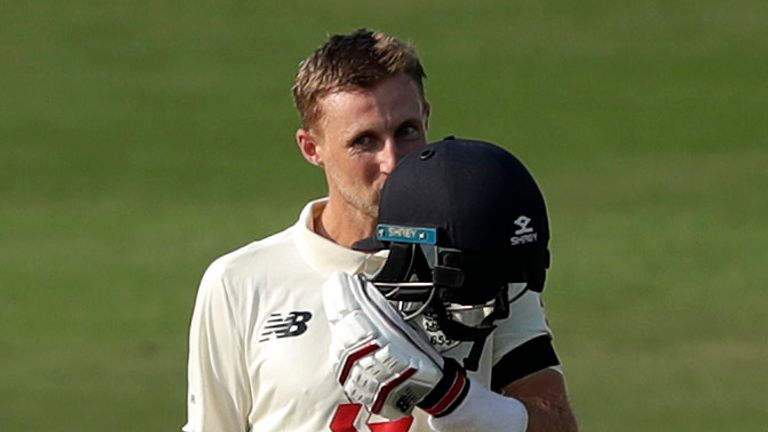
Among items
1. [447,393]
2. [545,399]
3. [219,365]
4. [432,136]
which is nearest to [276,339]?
[219,365]

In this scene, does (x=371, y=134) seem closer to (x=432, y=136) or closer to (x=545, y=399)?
(x=545, y=399)

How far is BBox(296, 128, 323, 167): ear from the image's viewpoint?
524 cm

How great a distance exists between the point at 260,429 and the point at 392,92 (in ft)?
2.91

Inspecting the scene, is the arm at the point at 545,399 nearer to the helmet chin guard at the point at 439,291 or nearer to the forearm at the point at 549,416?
the forearm at the point at 549,416

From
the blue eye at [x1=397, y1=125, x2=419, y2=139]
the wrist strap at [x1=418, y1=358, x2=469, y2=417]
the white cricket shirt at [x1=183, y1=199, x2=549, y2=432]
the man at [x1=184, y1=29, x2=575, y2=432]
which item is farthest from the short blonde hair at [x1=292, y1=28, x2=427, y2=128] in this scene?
the wrist strap at [x1=418, y1=358, x2=469, y2=417]

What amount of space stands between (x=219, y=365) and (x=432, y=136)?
15000 mm

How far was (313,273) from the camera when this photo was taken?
5082mm

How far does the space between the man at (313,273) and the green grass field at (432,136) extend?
A: 6.54m

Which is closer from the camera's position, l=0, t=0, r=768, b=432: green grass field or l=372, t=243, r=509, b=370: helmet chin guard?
l=372, t=243, r=509, b=370: helmet chin guard

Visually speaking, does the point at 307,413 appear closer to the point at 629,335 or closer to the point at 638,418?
the point at 638,418

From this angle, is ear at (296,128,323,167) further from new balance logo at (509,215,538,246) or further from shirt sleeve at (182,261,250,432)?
new balance logo at (509,215,538,246)

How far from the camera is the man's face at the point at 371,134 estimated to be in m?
4.95

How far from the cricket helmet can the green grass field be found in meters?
7.21

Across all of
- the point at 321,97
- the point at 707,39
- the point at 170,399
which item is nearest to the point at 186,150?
the point at 707,39
